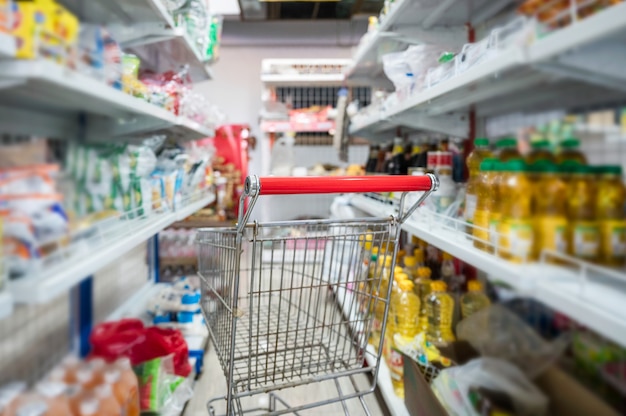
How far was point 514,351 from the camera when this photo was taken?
1.06 m

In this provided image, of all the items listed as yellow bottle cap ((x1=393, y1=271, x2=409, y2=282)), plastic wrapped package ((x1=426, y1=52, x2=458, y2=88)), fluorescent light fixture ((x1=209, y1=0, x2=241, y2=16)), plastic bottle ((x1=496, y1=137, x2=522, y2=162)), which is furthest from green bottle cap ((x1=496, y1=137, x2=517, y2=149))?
fluorescent light fixture ((x1=209, y1=0, x2=241, y2=16))

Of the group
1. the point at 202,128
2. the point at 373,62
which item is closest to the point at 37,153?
the point at 202,128

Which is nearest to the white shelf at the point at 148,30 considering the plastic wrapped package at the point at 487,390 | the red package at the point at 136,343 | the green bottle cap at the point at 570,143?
the red package at the point at 136,343

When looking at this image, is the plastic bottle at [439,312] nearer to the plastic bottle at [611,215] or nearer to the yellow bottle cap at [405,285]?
the yellow bottle cap at [405,285]

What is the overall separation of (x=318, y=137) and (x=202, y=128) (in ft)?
7.73

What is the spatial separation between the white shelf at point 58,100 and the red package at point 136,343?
605 mm

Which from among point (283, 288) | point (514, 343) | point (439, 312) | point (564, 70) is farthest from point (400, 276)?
point (564, 70)

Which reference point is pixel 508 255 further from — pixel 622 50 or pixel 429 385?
pixel 429 385

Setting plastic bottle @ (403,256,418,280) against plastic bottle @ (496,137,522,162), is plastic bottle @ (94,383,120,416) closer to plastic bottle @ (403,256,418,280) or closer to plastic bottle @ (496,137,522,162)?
plastic bottle @ (496,137,522,162)

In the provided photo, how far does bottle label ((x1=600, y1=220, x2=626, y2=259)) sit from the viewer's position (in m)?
0.74

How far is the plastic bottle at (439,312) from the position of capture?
1.82 m

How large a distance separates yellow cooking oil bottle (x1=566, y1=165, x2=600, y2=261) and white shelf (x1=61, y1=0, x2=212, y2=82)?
3.33 feet

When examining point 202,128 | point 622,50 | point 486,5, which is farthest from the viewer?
point 202,128

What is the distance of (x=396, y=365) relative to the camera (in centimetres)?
186
